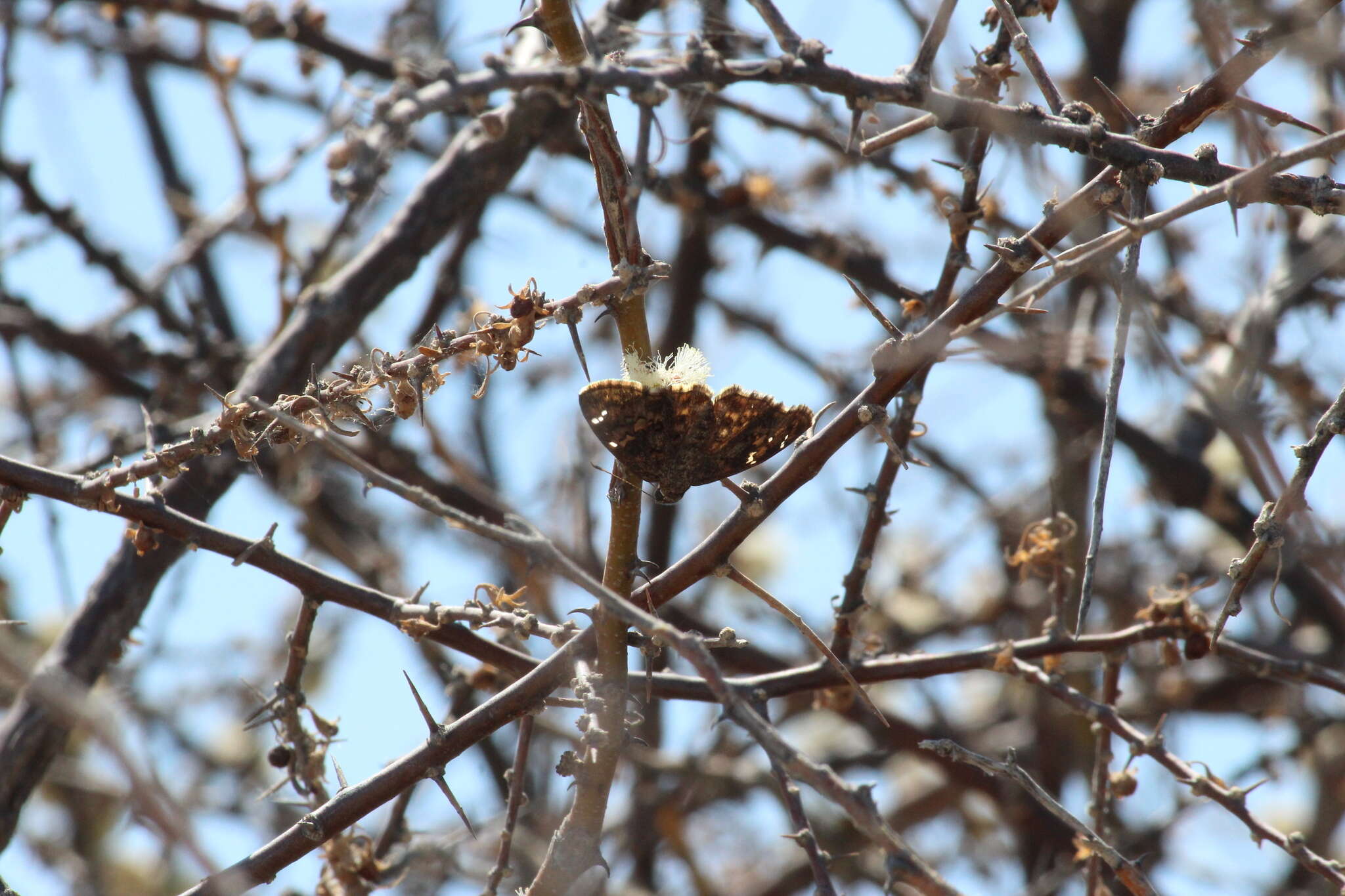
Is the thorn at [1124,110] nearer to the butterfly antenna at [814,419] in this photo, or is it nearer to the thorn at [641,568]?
the butterfly antenna at [814,419]

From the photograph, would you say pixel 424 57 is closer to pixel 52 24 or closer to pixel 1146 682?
pixel 52 24

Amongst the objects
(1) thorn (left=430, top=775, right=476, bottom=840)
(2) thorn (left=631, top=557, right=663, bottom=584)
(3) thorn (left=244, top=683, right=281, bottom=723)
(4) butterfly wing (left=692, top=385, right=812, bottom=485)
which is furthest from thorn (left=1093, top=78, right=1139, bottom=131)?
(3) thorn (left=244, top=683, right=281, bottom=723)

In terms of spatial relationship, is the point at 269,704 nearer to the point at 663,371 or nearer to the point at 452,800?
the point at 452,800

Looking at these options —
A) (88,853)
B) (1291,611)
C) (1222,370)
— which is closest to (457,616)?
(1222,370)

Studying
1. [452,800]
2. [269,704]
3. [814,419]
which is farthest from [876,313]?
[269,704]

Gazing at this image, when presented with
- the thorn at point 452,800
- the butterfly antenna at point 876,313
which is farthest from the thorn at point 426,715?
the butterfly antenna at point 876,313

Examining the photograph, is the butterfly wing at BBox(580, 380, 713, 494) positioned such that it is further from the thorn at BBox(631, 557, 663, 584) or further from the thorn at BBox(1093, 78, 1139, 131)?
the thorn at BBox(1093, 78, 1139, 131)

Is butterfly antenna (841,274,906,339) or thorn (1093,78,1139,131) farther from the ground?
thorn (1093,78,1139,131)
